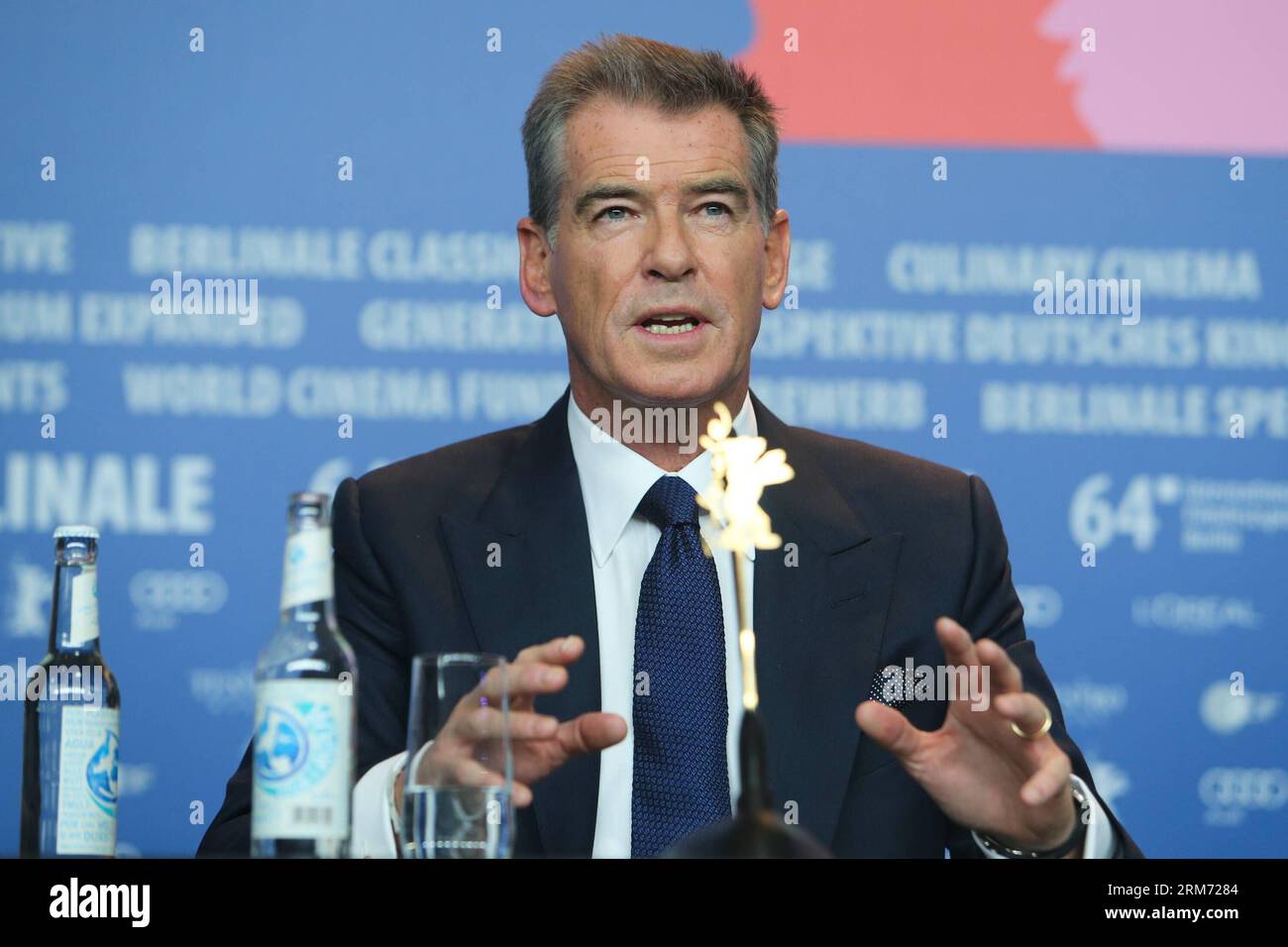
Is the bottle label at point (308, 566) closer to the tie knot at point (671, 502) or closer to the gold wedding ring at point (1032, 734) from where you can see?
the gold wedding ring at point (1032, 734)

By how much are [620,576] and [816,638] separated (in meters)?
0.26

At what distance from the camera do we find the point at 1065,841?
1422mm

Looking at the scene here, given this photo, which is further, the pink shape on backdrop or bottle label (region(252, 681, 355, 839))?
the pink shape on backdrop

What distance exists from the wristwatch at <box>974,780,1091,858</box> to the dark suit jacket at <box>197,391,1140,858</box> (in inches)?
Answer: 9.7

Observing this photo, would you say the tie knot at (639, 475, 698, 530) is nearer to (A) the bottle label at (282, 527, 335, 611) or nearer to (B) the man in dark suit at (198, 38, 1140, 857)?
(B) the man in dark suit at (198, 38, 1140, 857)

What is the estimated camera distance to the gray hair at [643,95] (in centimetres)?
222

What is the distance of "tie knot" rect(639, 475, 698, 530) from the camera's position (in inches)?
78.7

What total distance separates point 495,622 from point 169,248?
101cm

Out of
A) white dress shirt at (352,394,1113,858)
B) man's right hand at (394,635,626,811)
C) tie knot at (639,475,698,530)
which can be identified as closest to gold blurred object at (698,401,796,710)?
man's right hand at (394,635,626,811)
